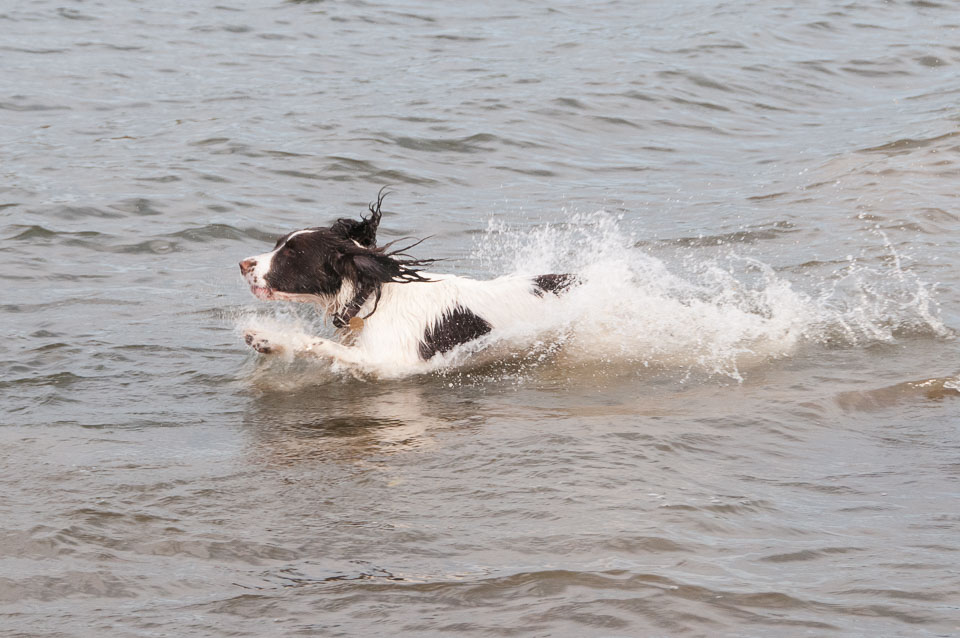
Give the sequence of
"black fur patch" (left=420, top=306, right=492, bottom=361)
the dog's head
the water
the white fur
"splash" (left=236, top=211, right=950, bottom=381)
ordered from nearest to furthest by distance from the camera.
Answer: the water → the dog's head → the white fur → "black fur patch" (left=420, top=306, right=492, bottom=361) → "splash" (left=236, top=211, right=950, bottom=381)

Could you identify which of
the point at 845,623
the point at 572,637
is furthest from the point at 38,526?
the point at 845,623

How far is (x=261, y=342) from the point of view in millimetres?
6543

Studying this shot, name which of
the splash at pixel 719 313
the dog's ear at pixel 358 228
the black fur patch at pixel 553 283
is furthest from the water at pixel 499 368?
the dog's ear at pixel 358 228

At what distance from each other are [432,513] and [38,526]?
1.48 meters

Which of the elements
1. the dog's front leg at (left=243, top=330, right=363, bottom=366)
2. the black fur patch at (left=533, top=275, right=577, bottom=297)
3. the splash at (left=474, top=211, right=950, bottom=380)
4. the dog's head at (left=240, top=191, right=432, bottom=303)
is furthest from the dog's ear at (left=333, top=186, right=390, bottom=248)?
the splash at (left=474, top=211, right=950, bottom=380)

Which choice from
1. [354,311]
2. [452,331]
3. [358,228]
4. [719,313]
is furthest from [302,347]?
[719,313]

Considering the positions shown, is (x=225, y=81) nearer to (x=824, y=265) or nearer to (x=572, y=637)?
(x=824, y=265)

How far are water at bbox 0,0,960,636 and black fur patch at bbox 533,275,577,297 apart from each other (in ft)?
0.47

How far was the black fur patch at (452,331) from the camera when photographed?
6.73m

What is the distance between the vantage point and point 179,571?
4.07m

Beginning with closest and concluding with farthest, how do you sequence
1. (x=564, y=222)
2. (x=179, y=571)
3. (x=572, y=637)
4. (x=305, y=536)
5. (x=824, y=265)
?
(x=572, y=637) < (x=179, y=571) < (x=305, y=536) < (x=824, y=265) < (x=564, y=222)

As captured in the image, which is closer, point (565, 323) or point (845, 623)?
point (845, 623)

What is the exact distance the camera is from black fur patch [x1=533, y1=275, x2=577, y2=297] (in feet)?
23.1

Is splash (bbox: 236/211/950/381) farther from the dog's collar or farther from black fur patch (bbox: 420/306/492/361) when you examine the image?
the dog's collar
